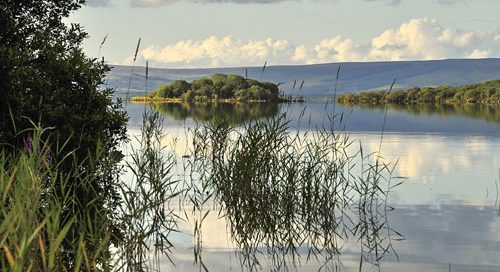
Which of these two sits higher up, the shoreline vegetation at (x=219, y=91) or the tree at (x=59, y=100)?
the tree at (x=59, y=100)

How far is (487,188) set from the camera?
1872cm

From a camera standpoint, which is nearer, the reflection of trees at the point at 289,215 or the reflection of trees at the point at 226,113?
the reflection of trees at the point at 289,215

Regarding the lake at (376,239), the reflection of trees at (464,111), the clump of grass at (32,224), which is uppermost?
the clump of grass at (32,224)

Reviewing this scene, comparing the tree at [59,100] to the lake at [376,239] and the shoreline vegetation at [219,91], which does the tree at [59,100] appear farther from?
the shoreline vegetation at [219,91]

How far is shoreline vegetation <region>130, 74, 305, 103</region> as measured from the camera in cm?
9238

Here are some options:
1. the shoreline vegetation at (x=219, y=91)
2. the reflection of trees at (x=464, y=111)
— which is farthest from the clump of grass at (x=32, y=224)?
the shoreline vegetation at (x=219, y=91)

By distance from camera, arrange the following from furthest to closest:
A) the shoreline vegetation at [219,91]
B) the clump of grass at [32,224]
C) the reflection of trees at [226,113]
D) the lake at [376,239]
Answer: the shoreline vegetation at [219,91], the reflection of trees at [226,113], the lake at [376,239], the clump of grass at [32,224]

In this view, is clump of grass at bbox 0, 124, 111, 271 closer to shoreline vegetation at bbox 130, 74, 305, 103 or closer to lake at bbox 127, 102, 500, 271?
lake at bbox 127, 102, 500, 271

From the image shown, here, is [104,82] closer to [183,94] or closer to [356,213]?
[356,213]

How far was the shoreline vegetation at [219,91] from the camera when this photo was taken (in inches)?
3637

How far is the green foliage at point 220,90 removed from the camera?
9244cm

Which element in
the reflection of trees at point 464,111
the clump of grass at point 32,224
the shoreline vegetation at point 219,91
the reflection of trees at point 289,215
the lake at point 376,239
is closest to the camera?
the clump of grass at point 32,224

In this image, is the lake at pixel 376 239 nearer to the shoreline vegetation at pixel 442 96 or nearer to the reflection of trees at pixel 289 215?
the reflection of trees at pixel 289 215

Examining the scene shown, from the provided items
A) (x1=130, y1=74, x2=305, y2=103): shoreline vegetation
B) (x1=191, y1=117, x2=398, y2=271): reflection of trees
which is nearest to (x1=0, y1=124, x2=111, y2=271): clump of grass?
(x1=191, y1=117, x2=398, y2=271): reflection of trees
